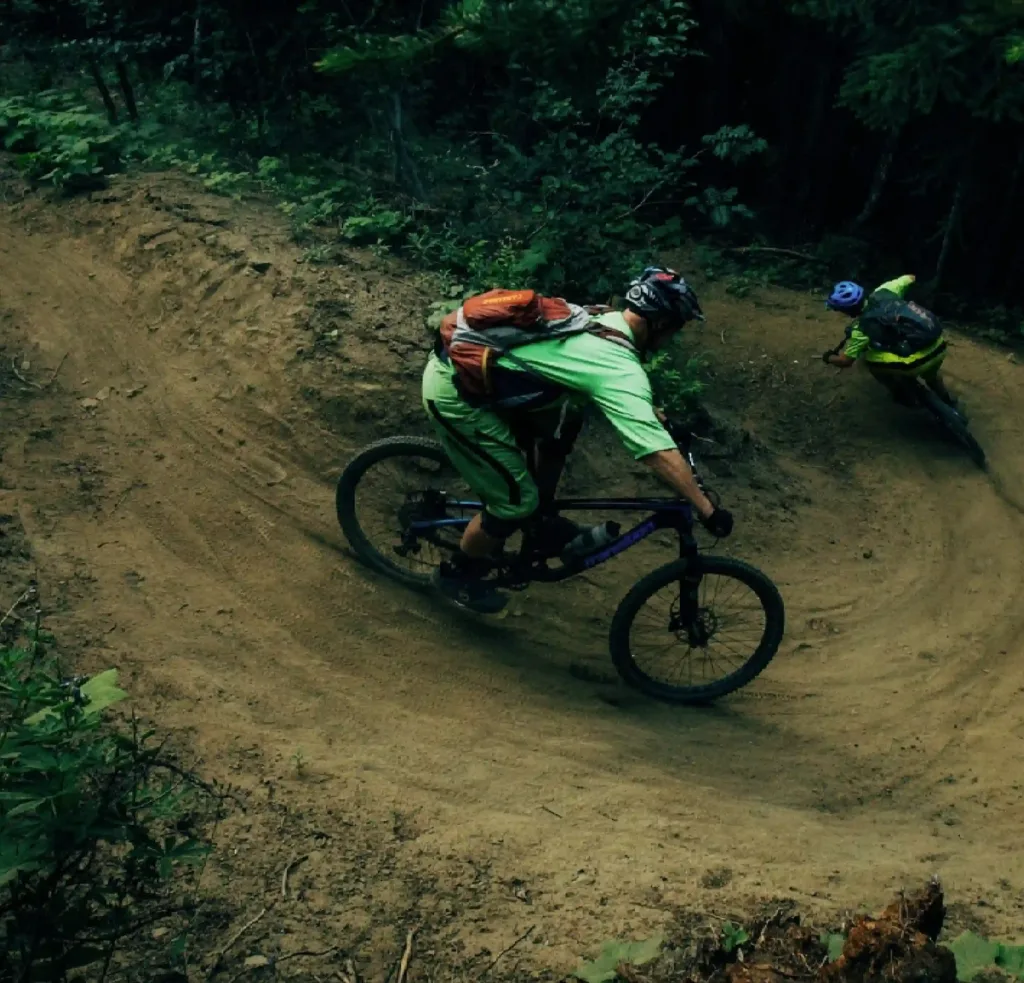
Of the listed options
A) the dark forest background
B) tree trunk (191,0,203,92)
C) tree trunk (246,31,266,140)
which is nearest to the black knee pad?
the dark forest background

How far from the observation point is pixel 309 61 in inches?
418

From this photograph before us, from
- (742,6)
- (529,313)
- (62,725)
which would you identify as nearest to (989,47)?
(742,6)

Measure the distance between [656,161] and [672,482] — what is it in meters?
9.36

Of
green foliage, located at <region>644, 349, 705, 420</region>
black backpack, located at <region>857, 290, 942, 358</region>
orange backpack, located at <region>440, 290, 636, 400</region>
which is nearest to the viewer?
orange backpack, located at <region>440, 290, 636, 400</region>

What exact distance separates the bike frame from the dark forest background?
274 centimetres

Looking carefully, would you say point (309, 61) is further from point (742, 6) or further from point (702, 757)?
point (702, 757)

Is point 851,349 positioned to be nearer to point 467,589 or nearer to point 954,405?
point 954,405

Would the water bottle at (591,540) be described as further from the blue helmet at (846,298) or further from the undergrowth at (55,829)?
the blue helmet at (846,298)

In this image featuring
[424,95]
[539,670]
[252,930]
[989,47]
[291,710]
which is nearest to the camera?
[252,930]

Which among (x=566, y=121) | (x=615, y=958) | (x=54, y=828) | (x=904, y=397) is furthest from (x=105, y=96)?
(x=615, y=958)

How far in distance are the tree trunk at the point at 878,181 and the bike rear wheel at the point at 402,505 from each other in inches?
274

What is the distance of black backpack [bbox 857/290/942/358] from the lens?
8.83 metres

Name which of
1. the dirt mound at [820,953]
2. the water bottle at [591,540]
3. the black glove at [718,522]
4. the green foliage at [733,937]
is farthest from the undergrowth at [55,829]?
the water bottle at [591,540]

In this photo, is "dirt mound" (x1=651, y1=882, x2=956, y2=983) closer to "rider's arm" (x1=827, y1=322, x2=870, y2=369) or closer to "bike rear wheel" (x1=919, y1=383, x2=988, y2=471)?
"bike rear wheel" (x1=919, y1=383, x2=988, y2=471)
